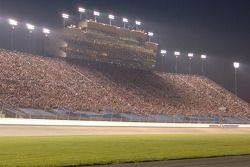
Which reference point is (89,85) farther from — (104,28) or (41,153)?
(41,153)

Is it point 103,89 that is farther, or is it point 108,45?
point 108,45

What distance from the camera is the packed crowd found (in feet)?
182

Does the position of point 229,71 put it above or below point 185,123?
above

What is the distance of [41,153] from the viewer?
63.7ft

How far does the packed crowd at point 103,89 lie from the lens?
55625 millimetres

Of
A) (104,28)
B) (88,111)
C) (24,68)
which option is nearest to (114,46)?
(104,28)

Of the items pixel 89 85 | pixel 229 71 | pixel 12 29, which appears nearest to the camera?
pixel 89 85

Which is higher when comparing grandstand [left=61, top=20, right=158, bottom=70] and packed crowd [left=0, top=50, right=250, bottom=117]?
grandstand [left=61, top=20, right=158, bottom=70]

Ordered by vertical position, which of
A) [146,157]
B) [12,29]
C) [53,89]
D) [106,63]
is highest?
[12,29]

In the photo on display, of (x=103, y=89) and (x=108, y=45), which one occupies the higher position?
(x=108, y=45)

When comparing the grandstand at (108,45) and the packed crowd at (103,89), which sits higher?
the grandstand at (108,45)

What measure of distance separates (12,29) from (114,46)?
18.3 meters

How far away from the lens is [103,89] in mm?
67562

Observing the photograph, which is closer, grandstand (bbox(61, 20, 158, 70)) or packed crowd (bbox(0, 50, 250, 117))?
packed crowd (bbox(0, 50, 250, 117))
